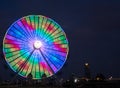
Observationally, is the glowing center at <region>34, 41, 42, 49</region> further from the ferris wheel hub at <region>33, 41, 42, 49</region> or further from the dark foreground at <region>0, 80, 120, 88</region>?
the dark foreground at <region>0, 80, 120, 88</region>

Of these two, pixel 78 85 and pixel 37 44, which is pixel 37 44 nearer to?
pixel 37 44

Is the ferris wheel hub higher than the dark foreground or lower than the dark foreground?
higher

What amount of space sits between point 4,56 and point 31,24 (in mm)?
8060

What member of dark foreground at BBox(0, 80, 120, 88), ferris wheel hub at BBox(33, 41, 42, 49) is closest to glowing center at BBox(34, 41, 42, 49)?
ferris wheel hub at BBox(33, 41, 42, 49)

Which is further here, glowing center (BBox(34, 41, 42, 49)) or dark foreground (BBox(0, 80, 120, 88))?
glowing center (BBox(34, 41, 42, 49))

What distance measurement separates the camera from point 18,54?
66.4 m

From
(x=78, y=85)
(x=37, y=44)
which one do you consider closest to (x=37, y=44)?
(x=37, y=44)

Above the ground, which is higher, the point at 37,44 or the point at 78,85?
the point at 37,44

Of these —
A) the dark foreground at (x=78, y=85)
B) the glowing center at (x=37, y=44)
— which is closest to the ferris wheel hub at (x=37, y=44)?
the glowing center at (x=37, y=44)

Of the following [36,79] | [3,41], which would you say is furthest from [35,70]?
[3,41]

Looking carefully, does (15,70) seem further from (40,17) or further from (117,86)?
(117,86)

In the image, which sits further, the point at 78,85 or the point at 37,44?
the point at 37,44

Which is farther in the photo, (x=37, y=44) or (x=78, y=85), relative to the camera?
(x=37, y=44)

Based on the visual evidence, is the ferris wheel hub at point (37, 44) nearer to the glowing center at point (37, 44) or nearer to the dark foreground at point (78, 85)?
the glowing center at point (37, 44)
